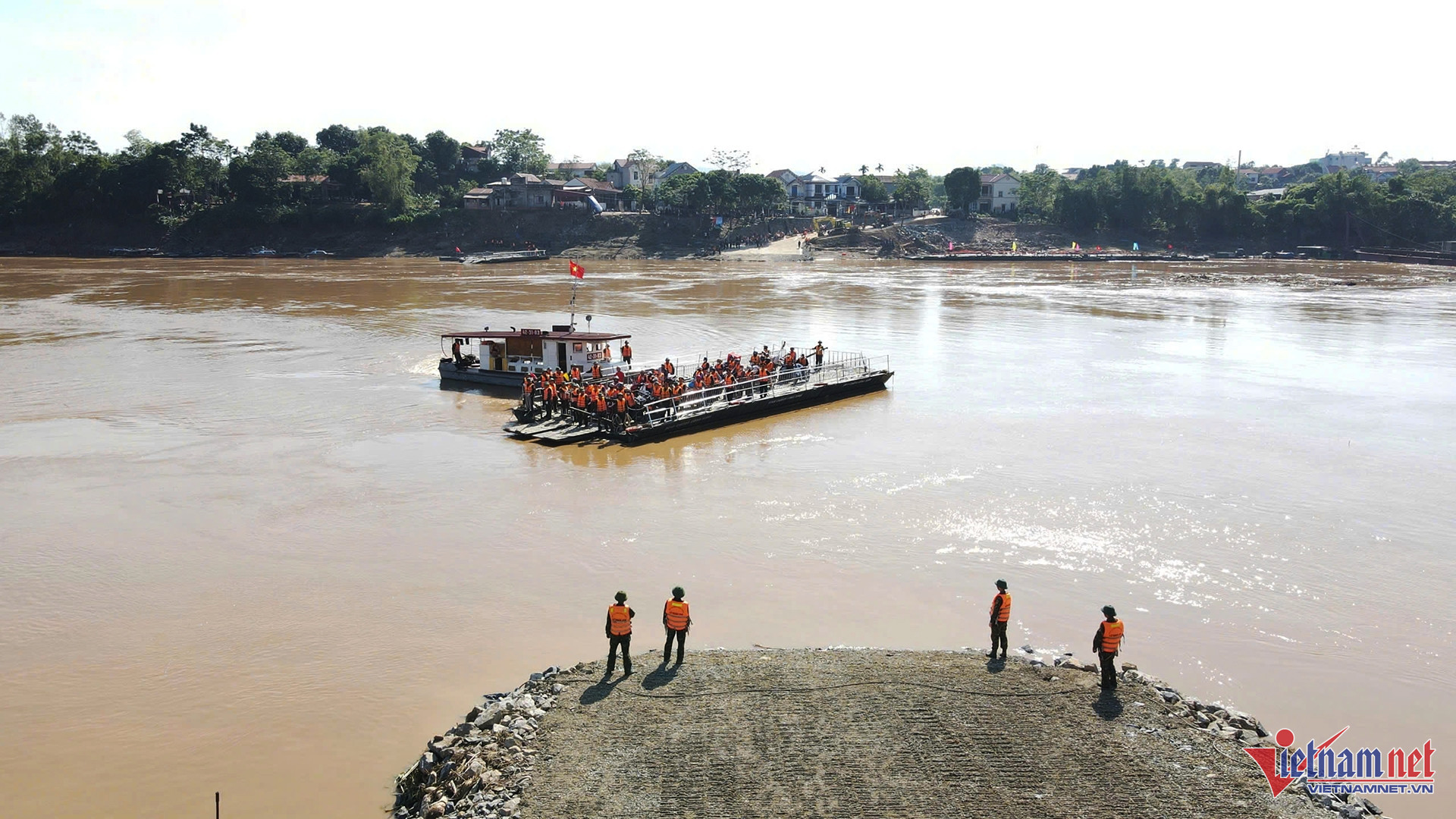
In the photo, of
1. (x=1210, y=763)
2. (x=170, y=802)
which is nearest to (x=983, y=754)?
(x=1210, y=763)

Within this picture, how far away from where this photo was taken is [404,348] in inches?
1516

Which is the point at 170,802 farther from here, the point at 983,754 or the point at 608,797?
the point at 983,754

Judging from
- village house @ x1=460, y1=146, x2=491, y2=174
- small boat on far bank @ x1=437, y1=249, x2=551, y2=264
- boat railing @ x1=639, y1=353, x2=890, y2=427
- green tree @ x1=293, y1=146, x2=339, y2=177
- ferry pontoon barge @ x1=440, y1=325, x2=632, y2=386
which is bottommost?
boat railing @ x1=639, y1=353, x2=890, y2=427

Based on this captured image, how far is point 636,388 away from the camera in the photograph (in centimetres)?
2566

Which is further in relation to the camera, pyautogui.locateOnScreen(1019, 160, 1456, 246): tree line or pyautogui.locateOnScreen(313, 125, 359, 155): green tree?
pyautogui.locateOnScreen(313, 125, 359, 155): green tree

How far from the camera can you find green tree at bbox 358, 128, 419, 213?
9969cm

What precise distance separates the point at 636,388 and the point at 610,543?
29.6 feet

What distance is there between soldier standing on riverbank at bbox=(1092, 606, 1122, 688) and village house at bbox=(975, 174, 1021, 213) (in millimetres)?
110011

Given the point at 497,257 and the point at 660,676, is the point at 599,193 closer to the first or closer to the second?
the point at 497,257

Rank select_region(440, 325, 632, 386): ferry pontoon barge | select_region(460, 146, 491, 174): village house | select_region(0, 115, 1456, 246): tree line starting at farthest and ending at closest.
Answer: select_region(460, 146, 491, 174): village house, select_region(0, 115, 1456, 246): tree line, select_region(440, 325, 632, 386): ferry pontoon barge

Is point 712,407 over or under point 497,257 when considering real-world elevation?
under

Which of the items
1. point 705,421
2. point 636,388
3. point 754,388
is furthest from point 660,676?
point 754,388

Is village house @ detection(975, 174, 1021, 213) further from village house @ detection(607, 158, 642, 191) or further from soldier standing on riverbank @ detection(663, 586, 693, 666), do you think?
soldier standing on riverbank @ detection(663, 586, 693, 666)
